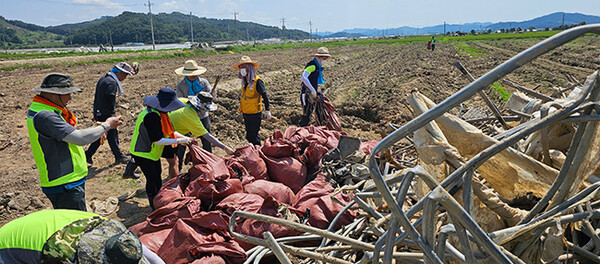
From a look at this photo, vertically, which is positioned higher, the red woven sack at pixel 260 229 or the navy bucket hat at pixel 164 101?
the navy bucket hat at pixel 164 101

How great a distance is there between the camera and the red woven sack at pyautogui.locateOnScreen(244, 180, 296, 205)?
111 inches

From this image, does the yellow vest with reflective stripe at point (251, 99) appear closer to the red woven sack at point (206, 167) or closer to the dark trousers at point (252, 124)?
the dark trousers at point (252, 124)

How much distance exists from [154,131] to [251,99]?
1703 millimetres

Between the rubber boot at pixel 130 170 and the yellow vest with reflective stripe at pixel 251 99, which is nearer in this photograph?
the rubber boot at pixel 130 170

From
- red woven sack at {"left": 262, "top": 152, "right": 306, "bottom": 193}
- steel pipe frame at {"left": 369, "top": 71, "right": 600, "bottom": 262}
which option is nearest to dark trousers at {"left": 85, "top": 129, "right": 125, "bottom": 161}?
red woven sack at {"left": 262, "top": 152, "right": 306, "bottom": 193}

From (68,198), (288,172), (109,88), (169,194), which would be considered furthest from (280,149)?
(109,88)

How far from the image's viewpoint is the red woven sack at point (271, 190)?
2.82 metres

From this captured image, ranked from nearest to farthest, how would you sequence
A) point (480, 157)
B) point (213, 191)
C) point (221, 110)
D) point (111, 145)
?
1. point (480, 157)
2. point (213, 191)
3. point (111, 145)
4. point (221, 110)

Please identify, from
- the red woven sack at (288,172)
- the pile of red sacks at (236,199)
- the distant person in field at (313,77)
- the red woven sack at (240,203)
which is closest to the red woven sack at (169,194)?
the pile of red sacks at (236,199)

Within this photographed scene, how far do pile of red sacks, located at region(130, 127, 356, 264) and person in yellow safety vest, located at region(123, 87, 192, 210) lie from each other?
0.97ft

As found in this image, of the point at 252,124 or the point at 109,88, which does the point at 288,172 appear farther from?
the point at 109,88

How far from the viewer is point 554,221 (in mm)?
1232

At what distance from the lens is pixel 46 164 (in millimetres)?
2377

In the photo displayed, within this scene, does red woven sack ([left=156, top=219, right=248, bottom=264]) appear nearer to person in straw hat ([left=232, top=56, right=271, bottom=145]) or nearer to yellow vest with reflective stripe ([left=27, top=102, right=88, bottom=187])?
yellow vest with reflective stripe ([left=27, top=102, right=88, bottom=187])
